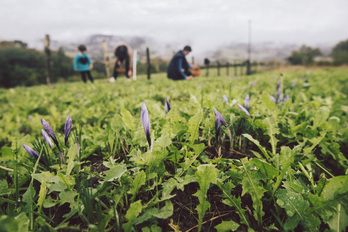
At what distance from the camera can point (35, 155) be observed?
124 cm

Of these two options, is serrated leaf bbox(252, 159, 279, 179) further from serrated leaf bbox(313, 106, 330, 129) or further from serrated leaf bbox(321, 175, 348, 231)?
serrated leaf bbox(313, 106, 330, 129)

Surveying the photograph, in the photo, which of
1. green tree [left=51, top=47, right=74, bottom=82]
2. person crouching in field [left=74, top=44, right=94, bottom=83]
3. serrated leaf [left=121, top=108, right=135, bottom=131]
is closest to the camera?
serrated leaf [left=121, top=108, right=135, bottom=131]

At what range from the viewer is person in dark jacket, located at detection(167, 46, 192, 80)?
9.52 meters

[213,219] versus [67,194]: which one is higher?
[67,194]

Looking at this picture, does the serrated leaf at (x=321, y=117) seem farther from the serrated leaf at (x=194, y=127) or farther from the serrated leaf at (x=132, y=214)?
the serrated leaf at (x=132, y=214)

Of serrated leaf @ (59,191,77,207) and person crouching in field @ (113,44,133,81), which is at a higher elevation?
person crouching in field @ (113,44,133,81)

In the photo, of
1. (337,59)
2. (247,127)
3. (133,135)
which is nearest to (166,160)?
(133,135)

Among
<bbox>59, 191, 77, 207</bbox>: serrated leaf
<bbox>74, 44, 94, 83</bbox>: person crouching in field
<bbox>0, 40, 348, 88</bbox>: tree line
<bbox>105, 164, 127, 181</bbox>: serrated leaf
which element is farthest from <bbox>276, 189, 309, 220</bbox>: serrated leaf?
<bbox>0, 40, 348, 88</bbox>: tree line

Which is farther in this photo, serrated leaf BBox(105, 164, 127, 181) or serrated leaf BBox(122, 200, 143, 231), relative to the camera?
serrated leaf BBox(105, 164, 127, 181)

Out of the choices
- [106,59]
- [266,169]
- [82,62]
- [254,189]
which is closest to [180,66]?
[82,62]

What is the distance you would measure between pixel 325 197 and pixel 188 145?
2.56 feet

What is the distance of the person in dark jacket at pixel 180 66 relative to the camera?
952 cm

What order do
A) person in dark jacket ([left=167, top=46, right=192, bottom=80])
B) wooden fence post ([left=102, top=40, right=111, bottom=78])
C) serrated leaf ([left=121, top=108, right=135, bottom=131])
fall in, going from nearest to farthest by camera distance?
serrated leaf ([left=121, top=108, right=135, bottom=131]) → person in dark jacket ([left=167, top=46, right=192, bottom=80]) → wooden fence post ([left=102, top=40, right=111, bottom=78])

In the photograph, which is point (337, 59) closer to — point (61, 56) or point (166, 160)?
point (61, 56)
